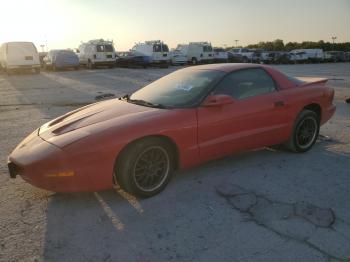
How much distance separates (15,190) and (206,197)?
84.6 inches

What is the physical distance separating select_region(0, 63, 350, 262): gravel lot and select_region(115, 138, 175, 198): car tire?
0.13 meters

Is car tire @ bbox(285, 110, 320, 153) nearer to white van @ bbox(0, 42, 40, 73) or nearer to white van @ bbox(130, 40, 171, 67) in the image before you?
white van @ bbox(0, 42, 40, 73)

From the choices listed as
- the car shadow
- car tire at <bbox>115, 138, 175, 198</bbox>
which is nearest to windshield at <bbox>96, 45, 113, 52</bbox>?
the car shadow

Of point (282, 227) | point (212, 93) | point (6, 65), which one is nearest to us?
point (282, 227)

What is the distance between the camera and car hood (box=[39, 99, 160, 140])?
13.9 feet

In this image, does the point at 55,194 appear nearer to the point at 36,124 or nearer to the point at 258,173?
the point at 258,173

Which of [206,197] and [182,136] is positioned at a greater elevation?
[182,136]

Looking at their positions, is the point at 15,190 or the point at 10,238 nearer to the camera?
the point at 10,238

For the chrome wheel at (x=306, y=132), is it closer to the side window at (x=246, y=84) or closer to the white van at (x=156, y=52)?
the side window at (x=246, y=84)

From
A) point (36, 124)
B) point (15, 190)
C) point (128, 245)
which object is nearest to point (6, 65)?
point (36, 124)

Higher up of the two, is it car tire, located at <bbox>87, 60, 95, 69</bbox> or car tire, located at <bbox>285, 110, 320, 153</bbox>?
car tire, located at <bbox>87, 60, 95, 69</bbox>

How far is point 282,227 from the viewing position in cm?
339

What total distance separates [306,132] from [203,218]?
2.73 metres

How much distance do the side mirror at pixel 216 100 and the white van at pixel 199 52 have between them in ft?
101
